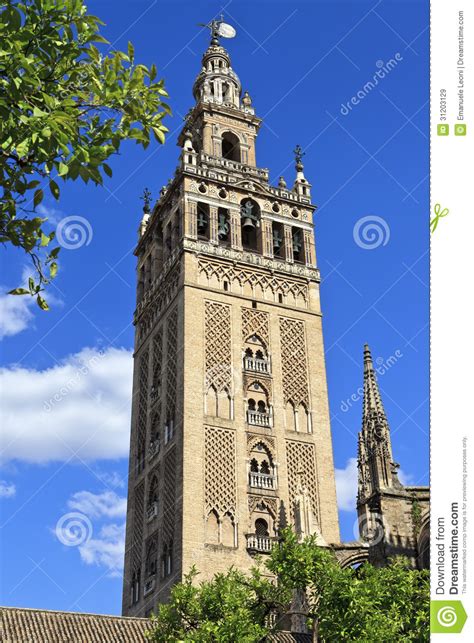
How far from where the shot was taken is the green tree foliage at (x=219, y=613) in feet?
64.8

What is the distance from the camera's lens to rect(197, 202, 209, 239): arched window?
40250mm

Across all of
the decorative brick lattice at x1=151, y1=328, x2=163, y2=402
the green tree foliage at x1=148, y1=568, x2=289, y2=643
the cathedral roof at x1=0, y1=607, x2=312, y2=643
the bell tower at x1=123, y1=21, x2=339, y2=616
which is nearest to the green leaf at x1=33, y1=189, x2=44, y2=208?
the green tree foliage at x1=148, y1=568, x2=289, y2=643

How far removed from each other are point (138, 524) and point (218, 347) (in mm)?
8480

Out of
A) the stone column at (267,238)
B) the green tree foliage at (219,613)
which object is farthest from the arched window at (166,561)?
the stone column at (267,238)

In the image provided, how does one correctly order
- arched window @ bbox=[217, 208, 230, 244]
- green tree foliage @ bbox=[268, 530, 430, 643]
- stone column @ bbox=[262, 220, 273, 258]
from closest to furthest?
green tree foliage @ bbox=[268, 530, 430, 643], arched window @ bbox=[217, 208, 230, 244], stone column @ bbox=[262, 220, 273, 258]

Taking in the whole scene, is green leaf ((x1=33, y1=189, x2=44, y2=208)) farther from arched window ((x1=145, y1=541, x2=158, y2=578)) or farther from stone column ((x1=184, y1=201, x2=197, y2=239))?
stone column ((x1=184, y1=201, x2=197, y2=239))

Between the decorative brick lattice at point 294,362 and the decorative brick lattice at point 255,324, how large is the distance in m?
0.85

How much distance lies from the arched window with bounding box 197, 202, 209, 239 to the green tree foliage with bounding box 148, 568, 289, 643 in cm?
2093

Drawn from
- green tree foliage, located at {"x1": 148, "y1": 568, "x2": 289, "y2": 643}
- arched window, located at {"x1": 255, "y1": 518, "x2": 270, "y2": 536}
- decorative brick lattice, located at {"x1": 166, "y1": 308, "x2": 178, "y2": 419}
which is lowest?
green tree foliage, located at {"x1": 148, "y1": 568, "x2": 289, "y2": 643}

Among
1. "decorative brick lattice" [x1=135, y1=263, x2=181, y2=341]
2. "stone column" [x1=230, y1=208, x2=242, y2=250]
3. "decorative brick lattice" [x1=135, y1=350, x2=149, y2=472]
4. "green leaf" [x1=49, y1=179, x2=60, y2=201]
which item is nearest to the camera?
"green leaf" [x1=49, y1=179, x2=60, y2=201]
